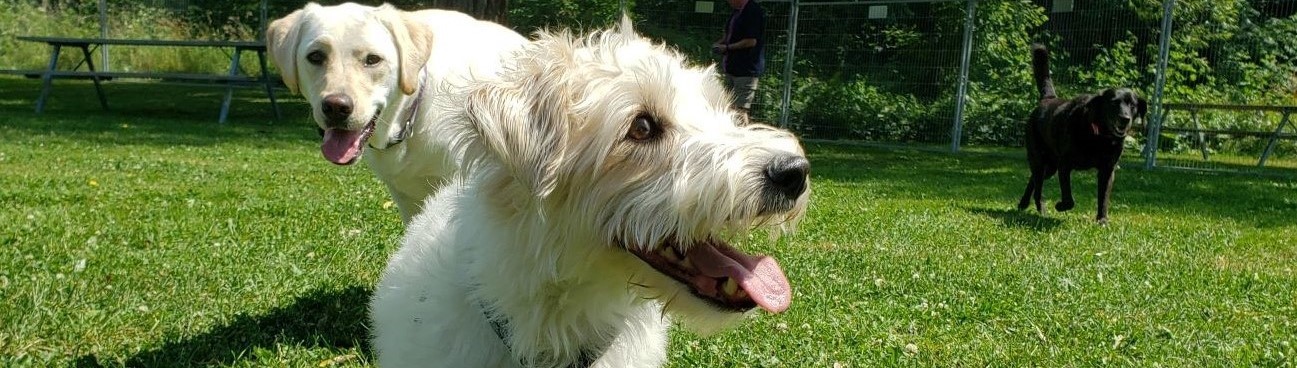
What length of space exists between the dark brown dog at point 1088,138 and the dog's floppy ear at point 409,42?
6751 millimetres

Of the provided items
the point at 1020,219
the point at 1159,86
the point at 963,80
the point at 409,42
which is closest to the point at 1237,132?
the point at 1159,86

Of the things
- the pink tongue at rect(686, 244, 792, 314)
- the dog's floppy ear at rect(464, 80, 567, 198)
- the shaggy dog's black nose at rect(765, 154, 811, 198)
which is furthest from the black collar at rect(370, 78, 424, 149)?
the shaggy dog's black nose at rect(765, 154, 811, 198)

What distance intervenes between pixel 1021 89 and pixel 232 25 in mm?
20760

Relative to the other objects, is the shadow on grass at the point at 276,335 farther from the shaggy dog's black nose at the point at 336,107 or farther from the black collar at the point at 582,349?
the black collar at the point at 582,349

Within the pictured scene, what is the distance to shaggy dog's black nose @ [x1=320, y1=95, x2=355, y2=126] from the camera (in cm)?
466

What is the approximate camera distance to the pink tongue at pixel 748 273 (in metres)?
2.55

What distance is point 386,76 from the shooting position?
16.1 feet

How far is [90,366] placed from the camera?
3701mm

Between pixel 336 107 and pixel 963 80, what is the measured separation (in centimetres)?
1473

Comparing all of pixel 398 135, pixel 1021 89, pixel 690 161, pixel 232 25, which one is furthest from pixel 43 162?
pixel 232 25

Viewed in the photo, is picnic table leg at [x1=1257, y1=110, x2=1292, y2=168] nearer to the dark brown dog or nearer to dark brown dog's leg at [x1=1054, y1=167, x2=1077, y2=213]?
the dark brown dog

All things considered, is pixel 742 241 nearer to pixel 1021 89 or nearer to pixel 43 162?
pixel 43 162

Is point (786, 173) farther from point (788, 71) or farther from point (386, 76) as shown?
point (788, 71)

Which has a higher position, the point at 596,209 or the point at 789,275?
the point at 596,209
